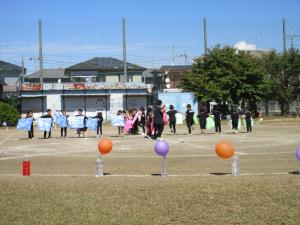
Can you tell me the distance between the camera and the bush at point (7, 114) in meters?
53.9

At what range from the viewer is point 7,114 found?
54.3 m

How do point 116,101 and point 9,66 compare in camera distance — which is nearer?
point 116,101

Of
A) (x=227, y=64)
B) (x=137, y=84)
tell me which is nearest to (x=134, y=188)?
(x=227, y=64)

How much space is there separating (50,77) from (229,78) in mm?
50126

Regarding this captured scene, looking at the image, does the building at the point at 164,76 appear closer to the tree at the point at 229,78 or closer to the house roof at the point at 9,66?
the house roof at the point at 9,66

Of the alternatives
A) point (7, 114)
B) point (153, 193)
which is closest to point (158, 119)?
point (153, 193)

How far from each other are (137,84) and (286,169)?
183 ft

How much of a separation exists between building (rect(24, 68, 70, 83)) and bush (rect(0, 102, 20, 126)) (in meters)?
42.5

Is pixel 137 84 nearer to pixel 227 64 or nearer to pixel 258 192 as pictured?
pixel 227 64

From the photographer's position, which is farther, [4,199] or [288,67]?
[288,67]

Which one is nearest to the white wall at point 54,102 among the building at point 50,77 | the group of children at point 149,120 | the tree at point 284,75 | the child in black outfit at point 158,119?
the tree at point 284,75

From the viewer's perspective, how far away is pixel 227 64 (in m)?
58.5

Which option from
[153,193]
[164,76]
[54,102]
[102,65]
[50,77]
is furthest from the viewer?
[50,77]

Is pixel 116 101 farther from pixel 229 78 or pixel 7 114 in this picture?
pixel 7 114
